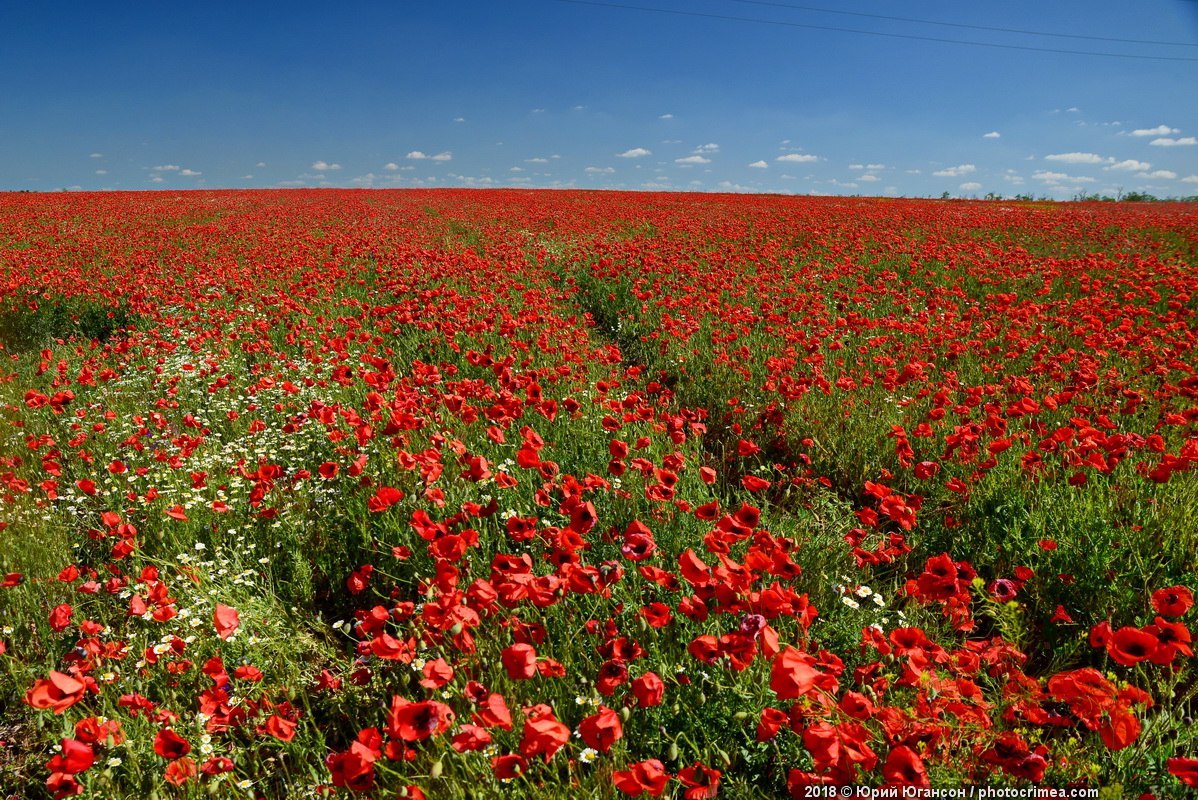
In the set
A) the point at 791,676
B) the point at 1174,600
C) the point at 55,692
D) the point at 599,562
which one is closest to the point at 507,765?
the point at 791,676

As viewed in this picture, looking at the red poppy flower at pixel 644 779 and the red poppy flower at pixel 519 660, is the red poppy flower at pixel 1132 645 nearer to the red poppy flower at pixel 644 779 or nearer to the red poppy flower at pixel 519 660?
the red poppy flower at pixel 644 779

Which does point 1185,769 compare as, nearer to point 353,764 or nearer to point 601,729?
point 601,729

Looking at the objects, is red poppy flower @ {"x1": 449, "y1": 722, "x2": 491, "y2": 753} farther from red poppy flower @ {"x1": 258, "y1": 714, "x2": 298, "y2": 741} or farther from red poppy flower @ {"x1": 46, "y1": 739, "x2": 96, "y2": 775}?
red poppy flower @ {"x1": 46, "y1": 739, "x2": 96, "y2": 775}

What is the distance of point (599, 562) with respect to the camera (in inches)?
115

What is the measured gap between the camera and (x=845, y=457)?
14.6 ft

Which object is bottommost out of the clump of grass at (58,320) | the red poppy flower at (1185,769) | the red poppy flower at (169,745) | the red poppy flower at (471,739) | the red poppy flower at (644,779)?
the red poppy flower at (169,745)

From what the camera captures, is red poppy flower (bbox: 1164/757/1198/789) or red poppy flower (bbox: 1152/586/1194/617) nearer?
red poppy flower (bbox: 1164/757/1198/789)

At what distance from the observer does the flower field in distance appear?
1.80 metres

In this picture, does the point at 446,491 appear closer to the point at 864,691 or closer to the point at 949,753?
the point at 864,691

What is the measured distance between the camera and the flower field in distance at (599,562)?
180cm

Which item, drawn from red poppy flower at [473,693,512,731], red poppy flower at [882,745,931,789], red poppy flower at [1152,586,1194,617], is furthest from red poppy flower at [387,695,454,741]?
red poppy flower at [1152,586,1194,617]

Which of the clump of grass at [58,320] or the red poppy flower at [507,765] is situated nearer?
the red poppy flower at [507,765]

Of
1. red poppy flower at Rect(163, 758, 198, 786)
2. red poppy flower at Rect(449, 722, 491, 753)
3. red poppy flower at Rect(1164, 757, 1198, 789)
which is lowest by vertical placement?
red poppy flower at Rect(163, 758, 198, 786)

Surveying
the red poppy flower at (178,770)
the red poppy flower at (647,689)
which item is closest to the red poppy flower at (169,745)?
the red poppy flower at (178,770)
